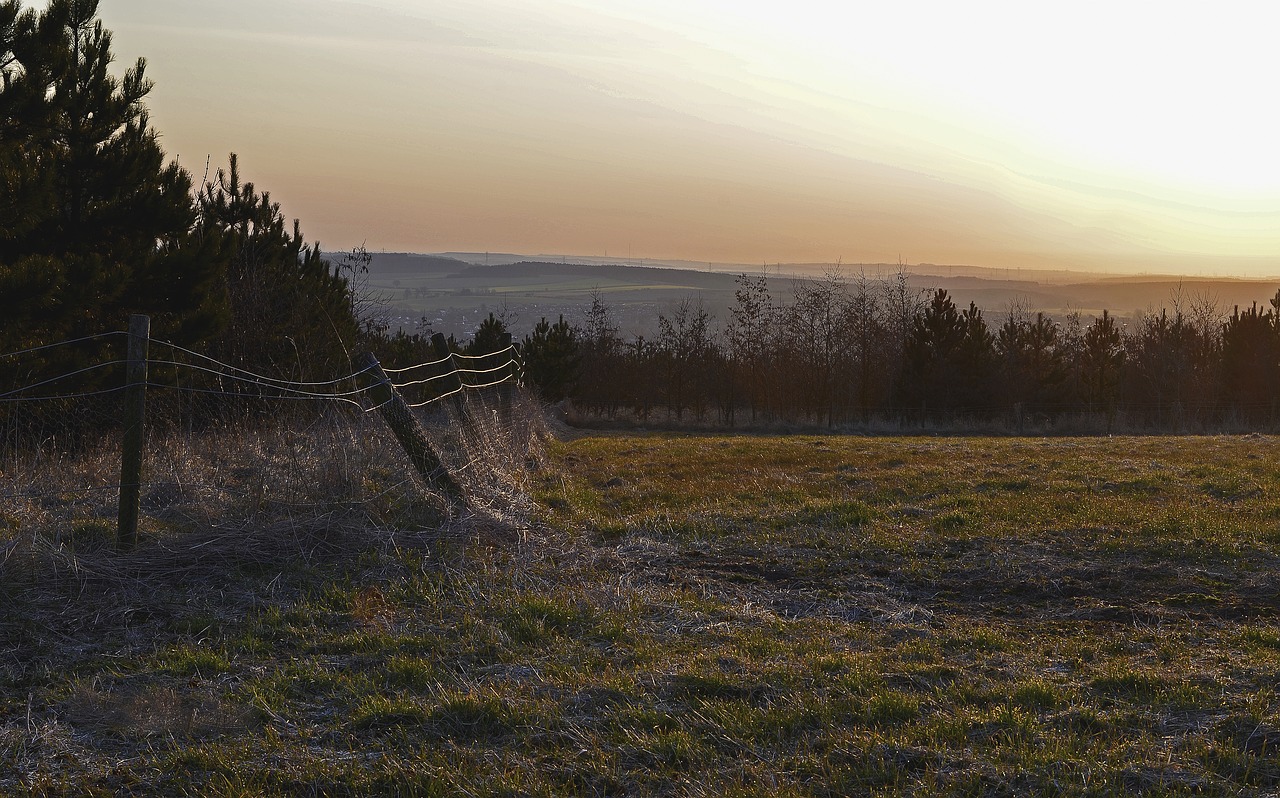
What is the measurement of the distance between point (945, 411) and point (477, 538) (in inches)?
1252

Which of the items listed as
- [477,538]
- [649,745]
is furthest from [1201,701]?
[477,538]

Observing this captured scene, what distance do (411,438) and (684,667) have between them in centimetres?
380

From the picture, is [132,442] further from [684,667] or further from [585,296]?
[585,296]

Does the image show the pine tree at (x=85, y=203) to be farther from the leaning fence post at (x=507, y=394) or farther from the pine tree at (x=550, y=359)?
the pine tree at (x=550, y=359)

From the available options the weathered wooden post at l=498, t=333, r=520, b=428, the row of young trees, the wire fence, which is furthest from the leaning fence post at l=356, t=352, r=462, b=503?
the row of young trees

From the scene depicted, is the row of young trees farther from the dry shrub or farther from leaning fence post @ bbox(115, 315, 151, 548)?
leaning fence post @ bbox(115, 315, 151, 548)

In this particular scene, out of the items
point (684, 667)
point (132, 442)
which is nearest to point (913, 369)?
point (132, 442)

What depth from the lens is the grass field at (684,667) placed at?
3660mm

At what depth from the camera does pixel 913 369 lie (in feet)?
Answer: 122

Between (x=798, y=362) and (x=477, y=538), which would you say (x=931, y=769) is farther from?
(x=798, y=362)

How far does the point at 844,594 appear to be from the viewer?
6.49 m

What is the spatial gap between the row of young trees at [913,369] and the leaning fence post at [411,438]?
2539cm

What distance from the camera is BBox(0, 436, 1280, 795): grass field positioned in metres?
3.66

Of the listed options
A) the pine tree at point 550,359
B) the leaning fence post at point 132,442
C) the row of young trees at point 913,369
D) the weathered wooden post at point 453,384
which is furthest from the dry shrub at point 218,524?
the row of young trees at point 913,369
